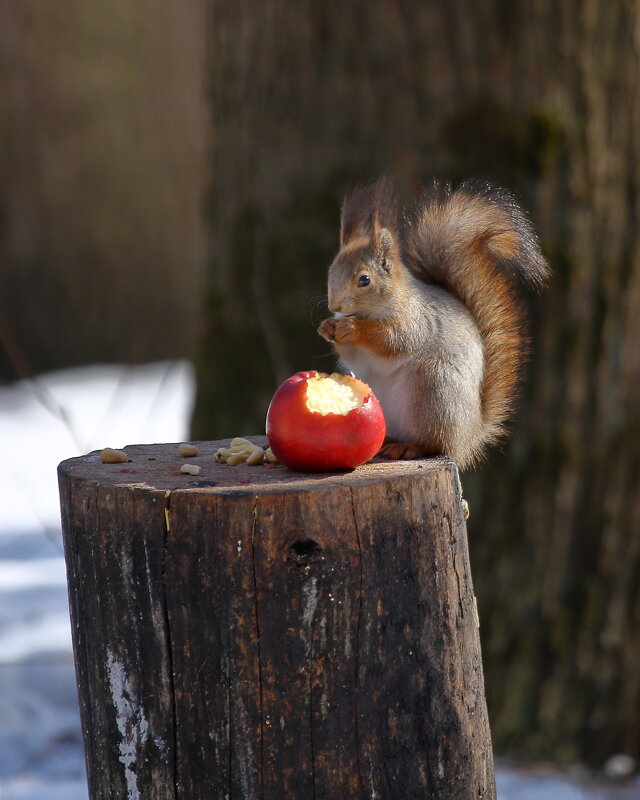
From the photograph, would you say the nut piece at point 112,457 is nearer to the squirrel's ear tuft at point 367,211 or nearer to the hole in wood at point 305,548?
the hole in wood at point 305,548

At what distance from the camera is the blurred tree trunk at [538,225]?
Answer: 2.61m

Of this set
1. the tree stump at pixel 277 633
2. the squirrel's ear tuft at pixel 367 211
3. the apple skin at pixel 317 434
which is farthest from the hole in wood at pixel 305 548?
the squirrel's ear tuft at pixel 367 211

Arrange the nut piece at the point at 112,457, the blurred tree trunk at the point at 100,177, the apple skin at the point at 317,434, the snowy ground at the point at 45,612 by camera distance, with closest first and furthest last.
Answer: the apple skin at the point at 317,434 → the nut piece at the point at 112,457 → the snowy ground at the point at 45,612 → the blurred tree trunk at the point at 100,177

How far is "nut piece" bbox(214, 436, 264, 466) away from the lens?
149 cm

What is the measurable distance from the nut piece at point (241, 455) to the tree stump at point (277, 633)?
0.13m

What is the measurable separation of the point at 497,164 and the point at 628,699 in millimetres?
1363

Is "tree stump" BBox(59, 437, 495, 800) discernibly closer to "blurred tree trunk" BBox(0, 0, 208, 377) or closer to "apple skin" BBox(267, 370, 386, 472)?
"apple skin" BBox(267, 370, 386, 472)

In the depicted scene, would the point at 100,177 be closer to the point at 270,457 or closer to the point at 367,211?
the point at 367,211

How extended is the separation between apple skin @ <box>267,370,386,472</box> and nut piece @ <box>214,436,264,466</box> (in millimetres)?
97

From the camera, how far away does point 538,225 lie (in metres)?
2.62

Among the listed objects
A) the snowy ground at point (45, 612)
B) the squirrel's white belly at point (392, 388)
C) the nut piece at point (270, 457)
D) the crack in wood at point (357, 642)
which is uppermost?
the squirrel's white belly at point (392, 388)

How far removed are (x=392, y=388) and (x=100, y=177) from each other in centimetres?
480

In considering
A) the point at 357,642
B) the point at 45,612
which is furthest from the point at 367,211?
the point at 45,612

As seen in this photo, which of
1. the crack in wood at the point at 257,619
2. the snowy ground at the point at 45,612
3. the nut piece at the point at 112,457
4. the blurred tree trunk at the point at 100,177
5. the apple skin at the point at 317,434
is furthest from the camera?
the blurred tree trunk at the point at 100,177
